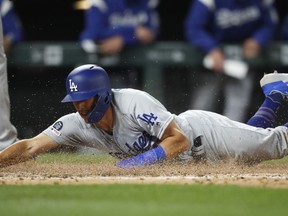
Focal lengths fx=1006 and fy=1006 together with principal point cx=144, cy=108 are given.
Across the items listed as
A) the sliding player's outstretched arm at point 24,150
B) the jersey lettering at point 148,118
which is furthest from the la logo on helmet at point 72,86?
the sliding player's outstretched arm at point 24,150

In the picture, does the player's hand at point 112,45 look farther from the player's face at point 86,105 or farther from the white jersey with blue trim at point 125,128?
the player's face at point 86,105

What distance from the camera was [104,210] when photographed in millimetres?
5621

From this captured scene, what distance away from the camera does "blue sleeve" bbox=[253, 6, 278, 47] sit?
1028cm

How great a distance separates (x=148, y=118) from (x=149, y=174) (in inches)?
16.7

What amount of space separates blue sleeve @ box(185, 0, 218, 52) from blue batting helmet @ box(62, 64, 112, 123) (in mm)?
2779

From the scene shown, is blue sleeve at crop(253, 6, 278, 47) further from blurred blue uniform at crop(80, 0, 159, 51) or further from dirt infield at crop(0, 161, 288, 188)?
dirt infield at crop(0, 161, 288, 188)

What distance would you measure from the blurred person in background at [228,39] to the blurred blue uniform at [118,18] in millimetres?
456

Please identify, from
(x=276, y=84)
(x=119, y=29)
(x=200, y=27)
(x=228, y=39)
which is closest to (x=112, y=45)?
(x=119, y=29)

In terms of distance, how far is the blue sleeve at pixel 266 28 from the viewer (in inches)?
405

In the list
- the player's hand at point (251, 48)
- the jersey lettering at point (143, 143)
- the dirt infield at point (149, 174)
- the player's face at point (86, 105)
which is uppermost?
the player's face at point (86, 105)

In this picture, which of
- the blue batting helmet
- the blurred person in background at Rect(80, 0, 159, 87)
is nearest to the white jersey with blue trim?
the blue batting helmet

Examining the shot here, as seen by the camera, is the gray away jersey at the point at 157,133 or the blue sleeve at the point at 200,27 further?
the blue sleeve at the point at 200,27

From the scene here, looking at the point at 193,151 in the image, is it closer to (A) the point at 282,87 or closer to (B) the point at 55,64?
(A) the point at 282,87

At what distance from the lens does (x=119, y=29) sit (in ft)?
33.8
